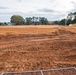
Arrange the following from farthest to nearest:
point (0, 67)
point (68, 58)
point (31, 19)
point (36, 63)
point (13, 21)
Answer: point (31, 19) < point (13, 21) < point (68, 58) < point (36, 63) < point (0, 67)

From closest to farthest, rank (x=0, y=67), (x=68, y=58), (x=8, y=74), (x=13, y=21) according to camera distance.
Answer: (x=8, y=74) → (x=0, y=67) → (x=68, y=58) → (x=13, y=21)

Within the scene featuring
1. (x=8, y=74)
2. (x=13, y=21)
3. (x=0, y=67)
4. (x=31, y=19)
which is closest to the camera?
(x=8, y=74)

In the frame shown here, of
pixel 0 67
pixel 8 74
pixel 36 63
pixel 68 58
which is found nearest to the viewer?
pixel 8 74

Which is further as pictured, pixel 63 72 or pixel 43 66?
pixel 43 66

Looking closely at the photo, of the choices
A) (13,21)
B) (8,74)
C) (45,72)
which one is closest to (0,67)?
(8,74)

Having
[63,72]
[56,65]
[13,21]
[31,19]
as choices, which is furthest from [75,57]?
[31,19]

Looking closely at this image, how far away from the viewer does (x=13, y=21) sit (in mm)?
69625

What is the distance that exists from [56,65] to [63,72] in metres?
1.83

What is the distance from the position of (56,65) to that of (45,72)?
75.1 inches

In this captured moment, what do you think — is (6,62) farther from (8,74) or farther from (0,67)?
(8,74)

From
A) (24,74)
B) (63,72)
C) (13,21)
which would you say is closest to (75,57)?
(63,72)

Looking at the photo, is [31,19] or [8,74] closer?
[8,74]

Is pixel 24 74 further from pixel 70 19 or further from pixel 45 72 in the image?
pixel 70 19

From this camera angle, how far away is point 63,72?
8227 mm
